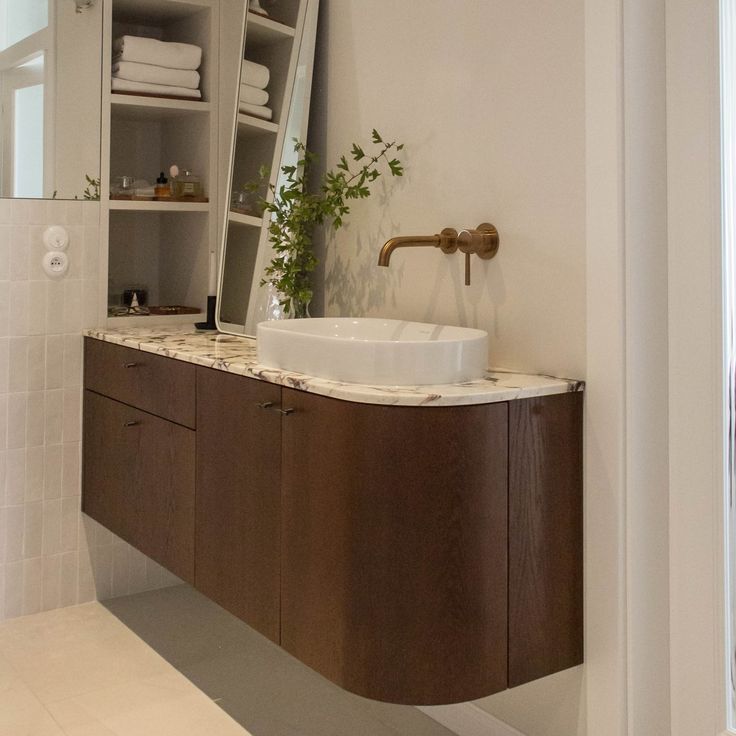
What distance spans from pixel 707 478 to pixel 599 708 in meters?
0.54

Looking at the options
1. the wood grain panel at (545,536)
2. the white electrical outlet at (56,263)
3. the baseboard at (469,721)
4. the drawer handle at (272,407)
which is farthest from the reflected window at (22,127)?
the baseboard at (469,721)

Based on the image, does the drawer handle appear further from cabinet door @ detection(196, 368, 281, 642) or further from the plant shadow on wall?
the plant shadow on wall

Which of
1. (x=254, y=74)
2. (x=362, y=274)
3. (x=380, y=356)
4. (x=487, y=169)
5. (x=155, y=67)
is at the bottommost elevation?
(x=380, y=356)

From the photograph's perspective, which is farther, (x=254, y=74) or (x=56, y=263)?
(x=56, y=263)

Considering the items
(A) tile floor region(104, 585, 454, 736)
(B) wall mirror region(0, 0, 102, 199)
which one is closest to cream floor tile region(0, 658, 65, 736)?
(A) tile floor region(104, 585, 454, 736)

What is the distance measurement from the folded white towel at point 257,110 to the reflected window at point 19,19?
0.68 m

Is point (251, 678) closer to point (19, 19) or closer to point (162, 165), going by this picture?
point (162, 165)

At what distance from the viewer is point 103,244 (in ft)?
9.93

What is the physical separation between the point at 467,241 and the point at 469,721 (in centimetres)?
117

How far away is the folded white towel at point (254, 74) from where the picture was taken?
109 inches

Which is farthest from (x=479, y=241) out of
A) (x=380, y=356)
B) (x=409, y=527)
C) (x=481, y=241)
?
(x=409, y=527)

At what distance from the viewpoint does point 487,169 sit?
2092 millimetres

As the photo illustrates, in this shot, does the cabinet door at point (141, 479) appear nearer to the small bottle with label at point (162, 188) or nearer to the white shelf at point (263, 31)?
the small bottle with label at point (162, 188)

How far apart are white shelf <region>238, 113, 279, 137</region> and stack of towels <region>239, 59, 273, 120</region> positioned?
0.01m
